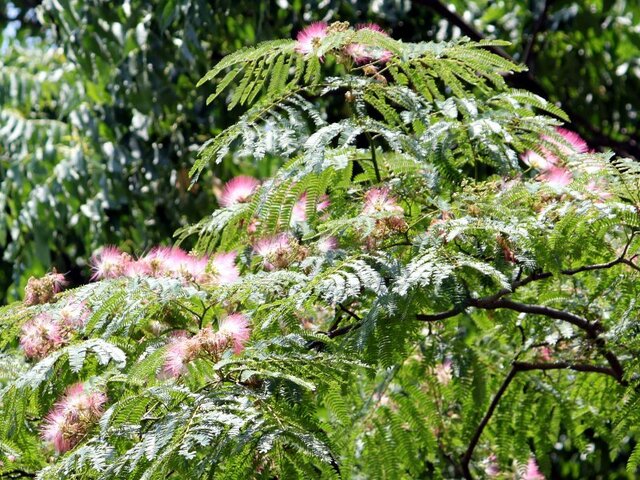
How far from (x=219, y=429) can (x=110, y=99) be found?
3.65 metres

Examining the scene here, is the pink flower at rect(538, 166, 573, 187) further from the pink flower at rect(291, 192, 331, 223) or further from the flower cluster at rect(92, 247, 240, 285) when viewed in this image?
the flower cluster at rect(92, 247, 240, 285)

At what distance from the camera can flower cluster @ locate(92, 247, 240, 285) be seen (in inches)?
120

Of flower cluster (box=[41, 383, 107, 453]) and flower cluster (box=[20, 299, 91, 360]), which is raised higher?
flower cluster (box=[20, 299, 91, 360])

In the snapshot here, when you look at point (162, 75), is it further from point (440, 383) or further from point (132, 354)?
point (132, 354)

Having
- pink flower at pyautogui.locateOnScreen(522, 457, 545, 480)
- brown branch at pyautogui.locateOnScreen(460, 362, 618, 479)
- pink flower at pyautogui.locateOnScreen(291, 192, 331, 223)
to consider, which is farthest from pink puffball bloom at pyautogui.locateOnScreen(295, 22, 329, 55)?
pink flower at pyautogui.locateOnScreen(522, 457, 545, 480)

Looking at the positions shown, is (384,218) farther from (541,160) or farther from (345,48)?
(541,160)

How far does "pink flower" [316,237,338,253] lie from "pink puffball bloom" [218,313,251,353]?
0.84ft

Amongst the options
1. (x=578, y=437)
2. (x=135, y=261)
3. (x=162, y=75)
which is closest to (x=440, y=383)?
(x=578, y=437)

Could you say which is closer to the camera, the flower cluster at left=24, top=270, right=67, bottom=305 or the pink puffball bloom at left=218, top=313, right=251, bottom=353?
the pink puffball bloom at left=218, top=313, right=251, bottom=353

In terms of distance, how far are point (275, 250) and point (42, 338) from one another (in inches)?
21.1

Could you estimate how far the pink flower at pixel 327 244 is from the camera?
9.61 ft

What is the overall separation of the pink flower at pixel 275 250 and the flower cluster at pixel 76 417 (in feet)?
1.60

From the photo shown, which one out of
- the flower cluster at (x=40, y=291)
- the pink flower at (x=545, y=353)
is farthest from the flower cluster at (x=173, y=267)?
the pink flower at (x=545, y=353)

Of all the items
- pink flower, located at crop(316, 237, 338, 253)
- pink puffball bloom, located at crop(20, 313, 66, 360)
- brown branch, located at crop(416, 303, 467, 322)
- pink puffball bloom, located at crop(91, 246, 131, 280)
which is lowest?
brown branch, located at crop(416, 303, 467, 322)
